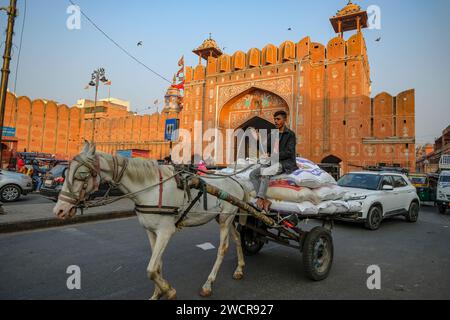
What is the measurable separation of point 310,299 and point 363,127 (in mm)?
23512

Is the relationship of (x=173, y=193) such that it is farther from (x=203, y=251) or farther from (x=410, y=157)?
(x=410, y=157)

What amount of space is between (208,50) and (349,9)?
1582 cm

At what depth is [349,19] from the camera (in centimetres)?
2603

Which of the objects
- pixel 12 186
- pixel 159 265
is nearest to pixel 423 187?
pixel 159 265

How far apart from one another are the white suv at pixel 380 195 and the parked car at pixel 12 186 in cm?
1236

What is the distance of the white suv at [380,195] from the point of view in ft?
25.1

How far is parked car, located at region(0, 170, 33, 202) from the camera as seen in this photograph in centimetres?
1068

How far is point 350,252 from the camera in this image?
17.6ft

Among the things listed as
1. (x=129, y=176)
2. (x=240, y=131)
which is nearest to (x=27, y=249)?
(x=129, y=176)

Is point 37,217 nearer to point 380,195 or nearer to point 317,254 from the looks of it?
point 317,254

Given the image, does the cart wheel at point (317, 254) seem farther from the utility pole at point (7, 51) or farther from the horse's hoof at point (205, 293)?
the utility pole at point (7, 51)
